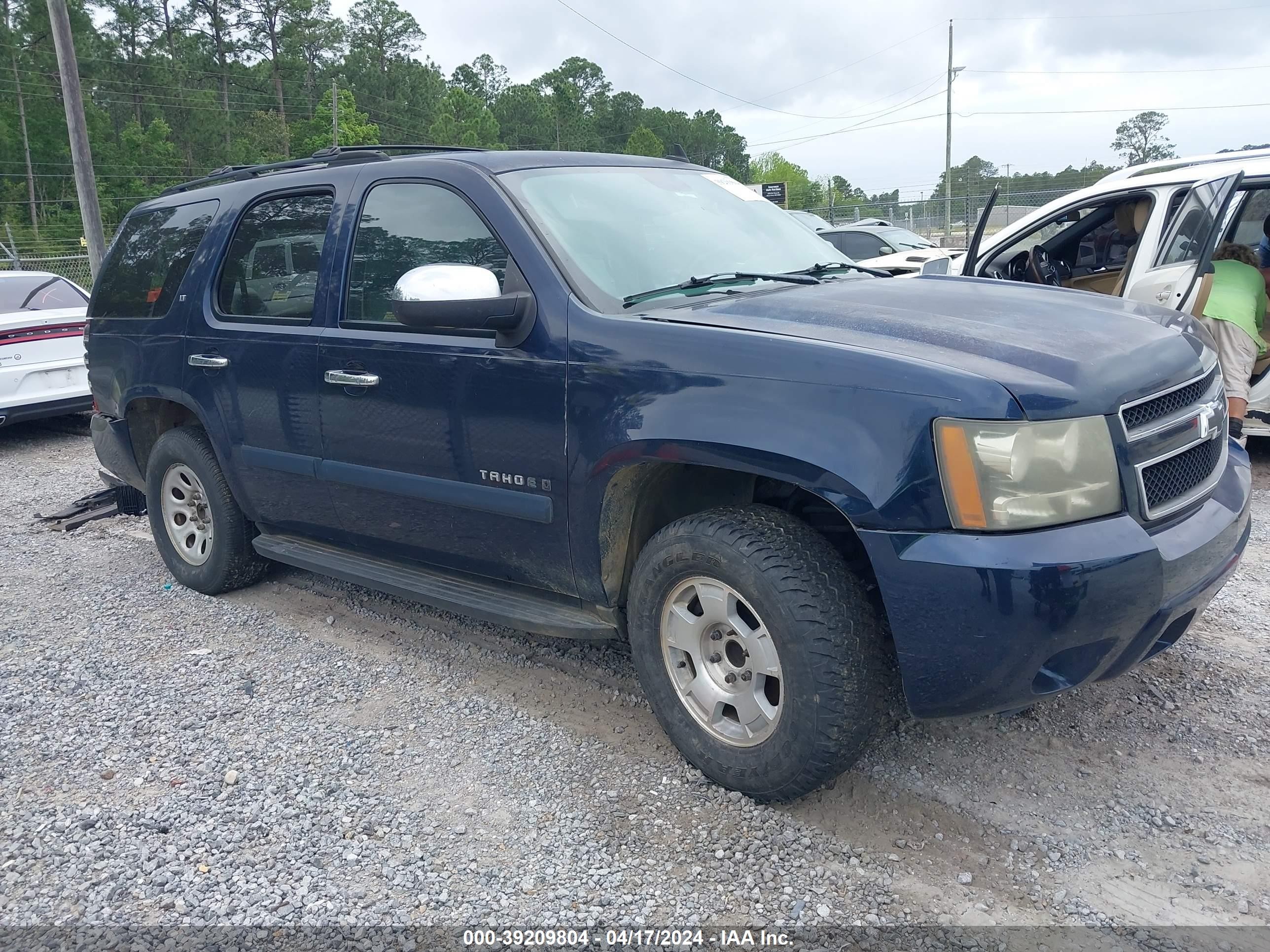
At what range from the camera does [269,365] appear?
13.4 feet

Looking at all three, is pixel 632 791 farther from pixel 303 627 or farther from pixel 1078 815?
pixel 303 627

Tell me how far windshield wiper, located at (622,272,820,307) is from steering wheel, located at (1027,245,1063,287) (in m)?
3.43

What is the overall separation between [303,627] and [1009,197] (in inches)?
945

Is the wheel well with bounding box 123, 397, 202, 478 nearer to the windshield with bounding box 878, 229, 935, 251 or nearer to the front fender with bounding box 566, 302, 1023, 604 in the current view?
the front fender with bounding box 566, 302, 1023, 604

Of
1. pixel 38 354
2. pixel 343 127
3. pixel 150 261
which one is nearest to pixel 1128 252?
pixel 150 261

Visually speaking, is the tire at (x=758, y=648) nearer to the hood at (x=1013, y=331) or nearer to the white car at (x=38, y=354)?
the hood at (x=1013, y=331)

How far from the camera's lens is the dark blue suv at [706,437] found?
243 centimetres

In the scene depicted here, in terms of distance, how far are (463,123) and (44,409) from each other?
64.0 metres

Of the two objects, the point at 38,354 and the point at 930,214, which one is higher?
the point at 930,214

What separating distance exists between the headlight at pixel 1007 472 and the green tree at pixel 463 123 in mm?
58738

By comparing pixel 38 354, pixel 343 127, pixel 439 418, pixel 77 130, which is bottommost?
pixel 38 354

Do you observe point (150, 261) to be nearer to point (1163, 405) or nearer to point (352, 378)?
point (352, 378)

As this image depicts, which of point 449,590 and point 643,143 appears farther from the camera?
point 643,143

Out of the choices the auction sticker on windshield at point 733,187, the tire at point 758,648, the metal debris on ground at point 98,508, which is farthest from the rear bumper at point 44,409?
the tire at point 758,648
